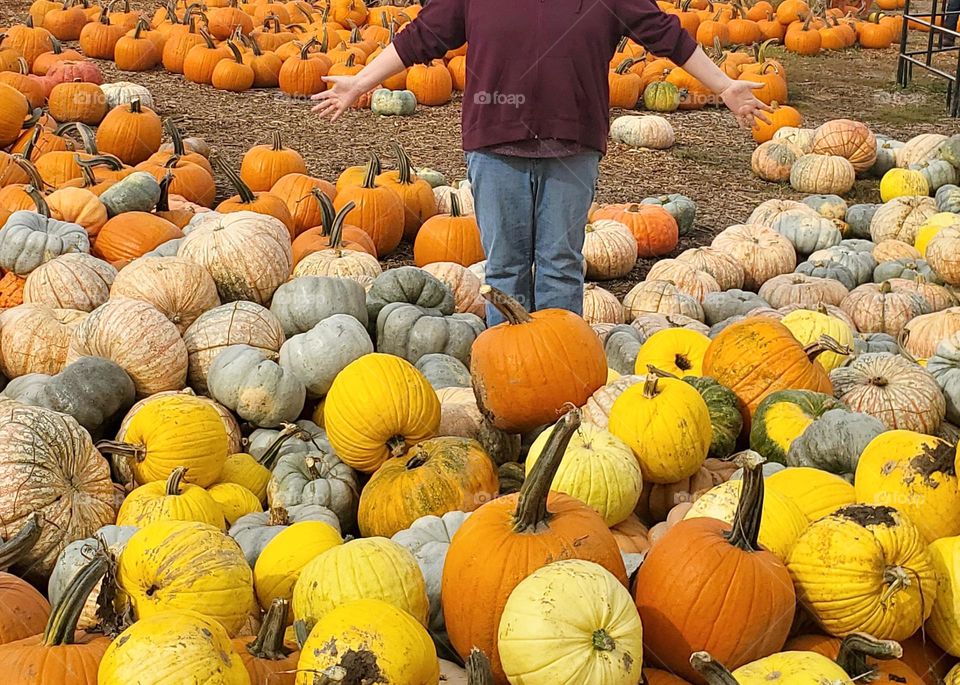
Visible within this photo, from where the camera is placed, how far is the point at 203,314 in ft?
15.0

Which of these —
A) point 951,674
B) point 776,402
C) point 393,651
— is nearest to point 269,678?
point 393,651

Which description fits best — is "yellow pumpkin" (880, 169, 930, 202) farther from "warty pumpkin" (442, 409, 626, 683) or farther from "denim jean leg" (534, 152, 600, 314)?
"warty pumpkin" (442, 409, 626, 683)

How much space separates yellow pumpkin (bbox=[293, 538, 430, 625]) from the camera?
248 cm

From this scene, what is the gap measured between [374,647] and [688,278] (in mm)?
4557

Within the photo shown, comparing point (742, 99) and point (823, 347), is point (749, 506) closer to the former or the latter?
point (823, 347)

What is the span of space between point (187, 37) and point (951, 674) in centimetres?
1117

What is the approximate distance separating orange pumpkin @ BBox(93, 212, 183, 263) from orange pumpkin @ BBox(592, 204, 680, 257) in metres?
3.02

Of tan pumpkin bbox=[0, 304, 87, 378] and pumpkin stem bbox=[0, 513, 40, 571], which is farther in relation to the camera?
tan pumpkin bbox=[0, 304, 87, 378]

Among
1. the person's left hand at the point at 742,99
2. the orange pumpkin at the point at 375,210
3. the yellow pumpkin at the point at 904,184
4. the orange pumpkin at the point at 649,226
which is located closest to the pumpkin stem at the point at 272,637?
the person's left hand at the point at 742,99

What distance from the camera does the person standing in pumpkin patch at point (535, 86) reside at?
14.5 feet

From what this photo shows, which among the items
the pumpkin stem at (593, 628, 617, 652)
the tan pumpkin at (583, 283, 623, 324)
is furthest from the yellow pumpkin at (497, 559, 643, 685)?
the tan pumpkin at (583, 283, 623, 324)

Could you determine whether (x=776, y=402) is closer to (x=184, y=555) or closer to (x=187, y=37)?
(x=184, y=555)

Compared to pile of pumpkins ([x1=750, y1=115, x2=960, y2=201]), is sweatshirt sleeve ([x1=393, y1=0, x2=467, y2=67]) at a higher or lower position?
higher

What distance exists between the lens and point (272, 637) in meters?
2.37
